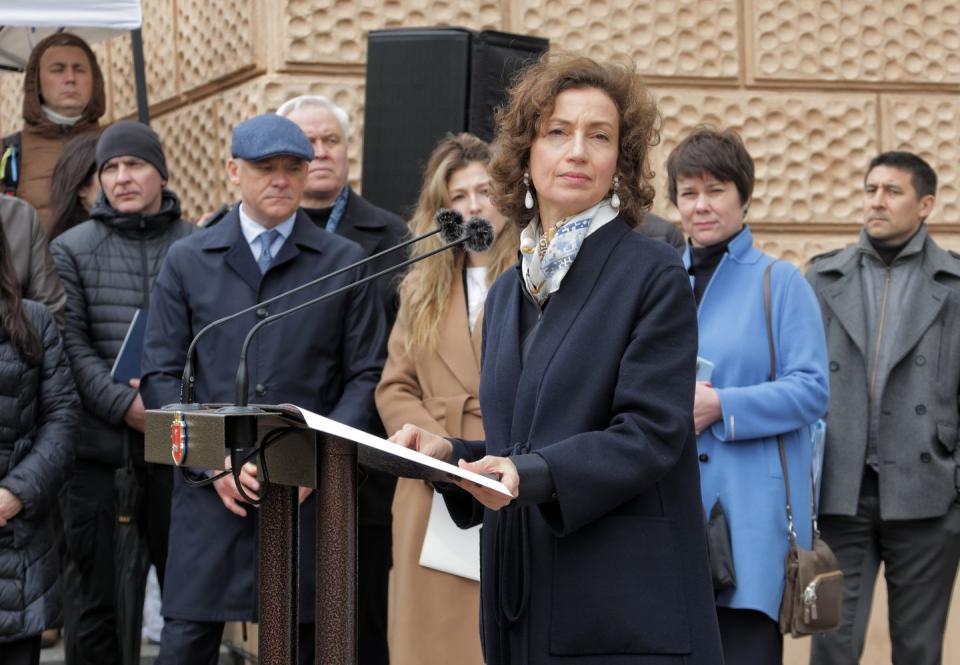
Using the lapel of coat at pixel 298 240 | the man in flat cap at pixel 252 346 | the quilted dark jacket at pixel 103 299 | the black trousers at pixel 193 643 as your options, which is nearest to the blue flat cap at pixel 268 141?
the man in flat cap at pixel 252 346

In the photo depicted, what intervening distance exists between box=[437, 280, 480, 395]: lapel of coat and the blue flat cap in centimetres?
64

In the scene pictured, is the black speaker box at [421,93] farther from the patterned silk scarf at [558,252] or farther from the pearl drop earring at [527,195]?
the patterned silk scarf at [558,252]

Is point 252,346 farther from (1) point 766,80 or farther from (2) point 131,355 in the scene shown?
(1) point 766,80

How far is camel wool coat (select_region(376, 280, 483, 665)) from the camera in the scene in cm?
430

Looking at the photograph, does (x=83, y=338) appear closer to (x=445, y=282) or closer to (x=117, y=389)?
(x=117, y=389)

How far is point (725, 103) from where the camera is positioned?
665 centimetres

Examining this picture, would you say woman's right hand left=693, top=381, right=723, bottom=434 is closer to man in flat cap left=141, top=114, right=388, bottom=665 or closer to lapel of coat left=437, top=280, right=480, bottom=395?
lapel of coat left=437, top=280, right=480, bottom=395

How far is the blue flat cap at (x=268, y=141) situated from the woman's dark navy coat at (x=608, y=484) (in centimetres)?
191

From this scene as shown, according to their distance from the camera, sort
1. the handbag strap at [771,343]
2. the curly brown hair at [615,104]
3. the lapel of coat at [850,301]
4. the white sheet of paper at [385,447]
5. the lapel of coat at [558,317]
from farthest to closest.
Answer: the lapel of coat at [850,301]
the handbag strap at [771,343]
the curly brown hair at [615,104]
the lapel of coat at [558,317]
the white sheet of paper at [385,447]

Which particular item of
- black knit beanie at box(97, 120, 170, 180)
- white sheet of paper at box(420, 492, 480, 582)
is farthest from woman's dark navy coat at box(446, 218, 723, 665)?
black knit beanie at box(97, 120, 170, 180)

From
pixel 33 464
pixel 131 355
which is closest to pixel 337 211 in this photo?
pixel 131 355

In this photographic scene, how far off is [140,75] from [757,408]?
12.3ft

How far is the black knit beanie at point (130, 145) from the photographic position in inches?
209

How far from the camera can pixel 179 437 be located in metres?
2.71
